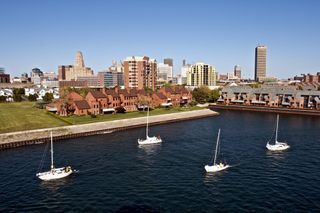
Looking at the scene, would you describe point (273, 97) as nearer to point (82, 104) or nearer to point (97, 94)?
point (97, 94)

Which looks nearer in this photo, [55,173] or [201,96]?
[55,173]

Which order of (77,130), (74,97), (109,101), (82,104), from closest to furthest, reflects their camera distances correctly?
(77,130), (82,104), (74,97), (109,101)

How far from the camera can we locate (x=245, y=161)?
6762 cm

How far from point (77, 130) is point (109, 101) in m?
40.7

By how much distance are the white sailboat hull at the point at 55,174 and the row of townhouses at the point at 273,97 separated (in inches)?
5340

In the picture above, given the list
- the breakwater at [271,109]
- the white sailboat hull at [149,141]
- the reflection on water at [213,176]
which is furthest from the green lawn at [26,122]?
the breakwater at [271,109]

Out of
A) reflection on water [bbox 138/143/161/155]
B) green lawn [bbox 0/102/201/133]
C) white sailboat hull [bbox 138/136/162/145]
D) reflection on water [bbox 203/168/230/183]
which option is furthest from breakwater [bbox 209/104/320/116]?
reflection on water [bbox 203/168/230/183]

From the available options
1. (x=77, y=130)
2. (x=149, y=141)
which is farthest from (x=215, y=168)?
(x=77, y=130)

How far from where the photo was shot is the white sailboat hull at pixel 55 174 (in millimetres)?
56772

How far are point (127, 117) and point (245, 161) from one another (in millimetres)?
62943

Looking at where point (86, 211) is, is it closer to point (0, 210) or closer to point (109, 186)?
point (109, 186)

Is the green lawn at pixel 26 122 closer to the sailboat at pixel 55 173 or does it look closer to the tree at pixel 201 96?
the sailboat at pixel 55 173

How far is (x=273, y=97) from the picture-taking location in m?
167

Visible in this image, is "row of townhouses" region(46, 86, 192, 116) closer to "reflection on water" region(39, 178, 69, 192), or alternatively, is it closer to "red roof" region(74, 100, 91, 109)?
"red roof" region(74, 100, 91, 109)
